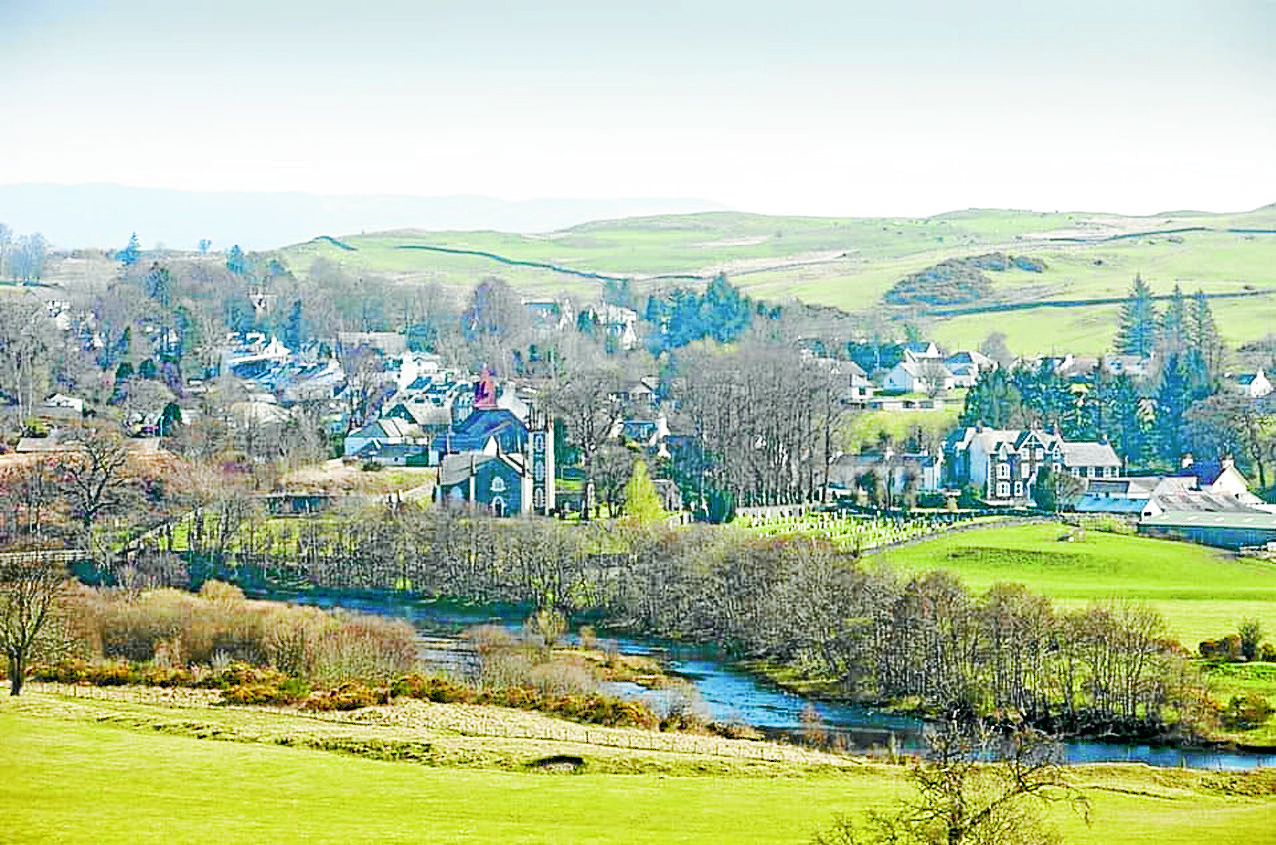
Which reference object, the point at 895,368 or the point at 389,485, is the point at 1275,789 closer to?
the point at 389,485

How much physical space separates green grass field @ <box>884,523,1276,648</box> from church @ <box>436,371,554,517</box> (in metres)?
11.8

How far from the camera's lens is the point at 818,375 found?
200 ft

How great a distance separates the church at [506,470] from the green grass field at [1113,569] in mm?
11832

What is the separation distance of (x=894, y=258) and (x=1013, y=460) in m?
78.9

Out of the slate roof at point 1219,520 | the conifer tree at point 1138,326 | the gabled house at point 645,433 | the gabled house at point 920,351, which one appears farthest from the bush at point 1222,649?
the conifer tree at point 1138,326

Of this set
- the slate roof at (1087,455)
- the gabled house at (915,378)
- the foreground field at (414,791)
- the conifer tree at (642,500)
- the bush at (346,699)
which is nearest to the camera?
the foreground field at (414,791)

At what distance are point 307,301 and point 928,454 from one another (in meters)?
41.0

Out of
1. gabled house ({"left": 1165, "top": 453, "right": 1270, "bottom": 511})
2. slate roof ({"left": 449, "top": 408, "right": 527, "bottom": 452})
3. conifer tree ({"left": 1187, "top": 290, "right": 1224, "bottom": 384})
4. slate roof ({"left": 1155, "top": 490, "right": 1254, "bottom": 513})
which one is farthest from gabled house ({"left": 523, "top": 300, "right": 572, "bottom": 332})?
slate roof ({"left": 1155, "top": 490, "right": 1254, "bottom": 513})

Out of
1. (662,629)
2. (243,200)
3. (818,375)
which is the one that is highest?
(243,200)

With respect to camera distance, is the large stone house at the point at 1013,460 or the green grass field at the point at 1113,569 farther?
the large stone house at the point at 1013,460

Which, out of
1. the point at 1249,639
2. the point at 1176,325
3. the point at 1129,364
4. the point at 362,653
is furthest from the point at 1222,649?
the point at 1176,325

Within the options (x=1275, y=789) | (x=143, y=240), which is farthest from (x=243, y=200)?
(x=1275, y=789)

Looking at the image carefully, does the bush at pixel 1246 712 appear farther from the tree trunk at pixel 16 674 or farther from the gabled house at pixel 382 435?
the gabled house at pixel 382 435

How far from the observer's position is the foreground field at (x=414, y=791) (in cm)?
1761
